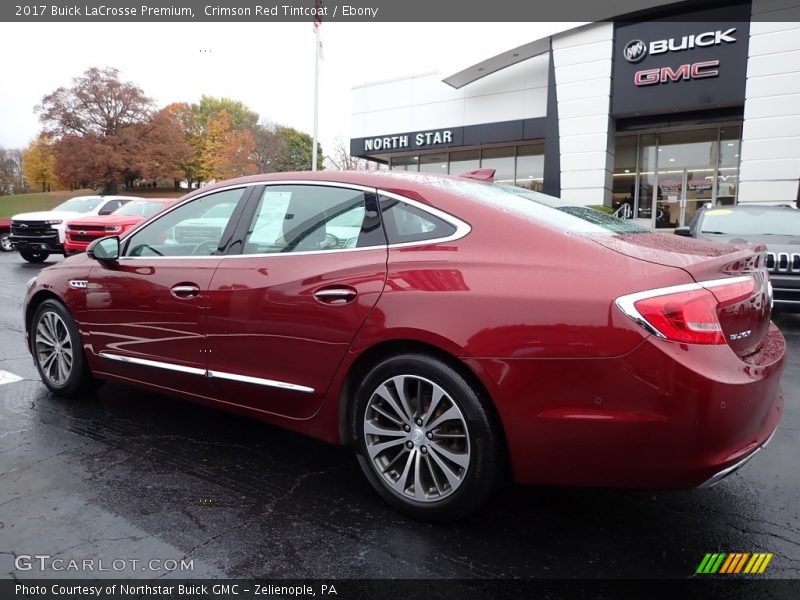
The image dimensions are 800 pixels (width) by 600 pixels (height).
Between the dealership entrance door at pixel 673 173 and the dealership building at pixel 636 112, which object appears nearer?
the dealership building at pixel 636 112

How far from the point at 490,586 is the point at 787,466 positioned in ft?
6.72

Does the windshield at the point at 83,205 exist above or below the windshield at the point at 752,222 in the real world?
above

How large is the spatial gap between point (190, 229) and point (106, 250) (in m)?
0.70

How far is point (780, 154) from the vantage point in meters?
16.7

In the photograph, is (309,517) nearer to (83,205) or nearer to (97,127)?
(83,205)

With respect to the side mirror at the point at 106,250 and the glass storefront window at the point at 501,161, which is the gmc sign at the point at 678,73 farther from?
the side mirror at the point at 106,250

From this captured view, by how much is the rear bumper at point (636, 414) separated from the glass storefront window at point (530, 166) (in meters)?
21.5

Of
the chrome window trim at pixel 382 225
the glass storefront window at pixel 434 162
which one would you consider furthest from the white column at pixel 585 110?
the chrome window trim at pixel 382 225

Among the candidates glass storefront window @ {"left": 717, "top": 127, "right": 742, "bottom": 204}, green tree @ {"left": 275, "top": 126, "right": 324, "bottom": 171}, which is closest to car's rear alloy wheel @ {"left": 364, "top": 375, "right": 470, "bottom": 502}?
glass storefront window @ {"left": 717, "top": 127, "right": 742, "bottom": 204}

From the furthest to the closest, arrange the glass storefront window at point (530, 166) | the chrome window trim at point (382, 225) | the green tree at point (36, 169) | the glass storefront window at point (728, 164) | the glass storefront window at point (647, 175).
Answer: the green tree at point (36, 169)
the glass storefront window at point (530, 166)
the glass storefront window at point (647, 175)
the glass storefront window at point (728, 164)
the chrome window trim at point (382, 225)

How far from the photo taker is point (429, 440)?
8.14 ft

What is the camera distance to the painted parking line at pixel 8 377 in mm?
4684

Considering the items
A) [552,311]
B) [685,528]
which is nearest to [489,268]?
[552,311]

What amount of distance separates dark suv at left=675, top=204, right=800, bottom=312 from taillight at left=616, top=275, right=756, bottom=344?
5589 mm
